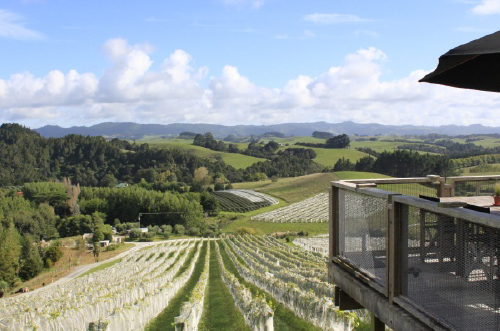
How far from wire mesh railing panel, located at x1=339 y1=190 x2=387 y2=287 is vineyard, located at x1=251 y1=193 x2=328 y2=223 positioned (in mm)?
69205

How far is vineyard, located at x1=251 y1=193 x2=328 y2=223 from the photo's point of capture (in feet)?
250

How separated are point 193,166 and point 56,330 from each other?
129244 mm

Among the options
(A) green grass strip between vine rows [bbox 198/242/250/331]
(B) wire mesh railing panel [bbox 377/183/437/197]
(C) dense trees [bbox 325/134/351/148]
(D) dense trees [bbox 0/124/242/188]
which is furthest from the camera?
(C) dense trees [bbox 325/134/351/148]

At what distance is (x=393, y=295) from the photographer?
4.34 metres

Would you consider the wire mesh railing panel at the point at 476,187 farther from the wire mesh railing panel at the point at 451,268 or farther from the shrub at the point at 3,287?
the shrub at the point at 3,287

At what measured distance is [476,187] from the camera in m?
6.68

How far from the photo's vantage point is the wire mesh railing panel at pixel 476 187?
21.7 ft

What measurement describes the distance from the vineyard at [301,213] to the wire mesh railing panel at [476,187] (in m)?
67.9

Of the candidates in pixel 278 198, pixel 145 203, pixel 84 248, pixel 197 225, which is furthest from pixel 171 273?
pixel 278 198

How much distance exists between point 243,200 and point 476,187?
91150 millimetres

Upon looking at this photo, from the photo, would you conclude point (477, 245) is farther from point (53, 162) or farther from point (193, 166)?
point (53, 162)

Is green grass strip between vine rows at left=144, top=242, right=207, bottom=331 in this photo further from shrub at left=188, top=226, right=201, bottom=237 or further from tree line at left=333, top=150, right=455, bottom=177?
tree line at left=333, top=150, right=455, bottom=177

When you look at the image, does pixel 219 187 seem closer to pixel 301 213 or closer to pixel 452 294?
pixel 301 213

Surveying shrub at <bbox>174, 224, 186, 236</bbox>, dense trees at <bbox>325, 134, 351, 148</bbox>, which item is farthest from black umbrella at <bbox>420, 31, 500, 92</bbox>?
dense trees at <bbox>325, 134, 351, 148</bbox>
